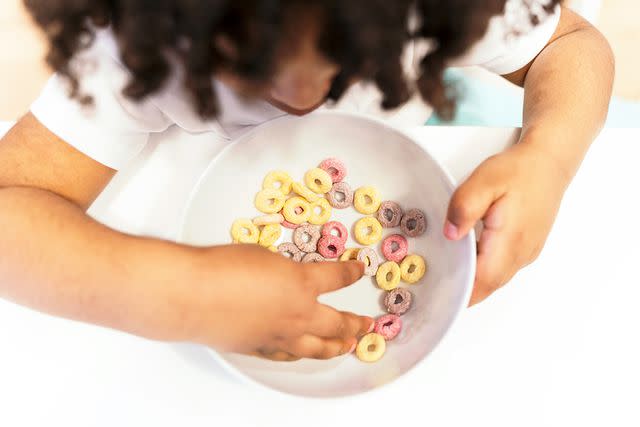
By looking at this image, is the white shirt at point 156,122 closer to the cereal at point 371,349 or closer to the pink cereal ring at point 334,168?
the pink cereal ring at point 334,168

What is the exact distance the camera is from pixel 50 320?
0.58 metres

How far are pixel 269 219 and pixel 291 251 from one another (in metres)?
0.04

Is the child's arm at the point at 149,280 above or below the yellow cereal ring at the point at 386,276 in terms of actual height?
below

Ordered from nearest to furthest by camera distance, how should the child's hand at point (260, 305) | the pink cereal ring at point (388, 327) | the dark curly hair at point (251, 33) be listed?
the dark curly hair at point (251, 33) → the child's hand at point (260, 305) → the pink cereal ring at point (388, 327)

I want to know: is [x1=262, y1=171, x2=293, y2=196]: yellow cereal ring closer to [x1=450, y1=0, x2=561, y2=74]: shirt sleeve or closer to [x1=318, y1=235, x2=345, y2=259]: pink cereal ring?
[x1=318, y1=235, x2=345, y2=259]: pink cereal ring

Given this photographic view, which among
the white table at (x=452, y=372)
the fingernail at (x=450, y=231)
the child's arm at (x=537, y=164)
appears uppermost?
the child's arm at (x=537, y=164)

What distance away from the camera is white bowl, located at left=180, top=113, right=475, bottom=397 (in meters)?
0.52

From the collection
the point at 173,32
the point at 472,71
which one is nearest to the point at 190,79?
the point at 173,32

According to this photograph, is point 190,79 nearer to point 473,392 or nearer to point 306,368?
point 306,368

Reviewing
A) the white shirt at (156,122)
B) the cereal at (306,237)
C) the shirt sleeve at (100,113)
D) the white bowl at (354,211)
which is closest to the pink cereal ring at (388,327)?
the white bowl at (354,211)

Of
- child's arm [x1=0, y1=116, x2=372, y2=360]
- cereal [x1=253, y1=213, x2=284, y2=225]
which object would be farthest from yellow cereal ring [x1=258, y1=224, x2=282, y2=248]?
child's arm [x1=0, y1=116, x2=372, y2=360]

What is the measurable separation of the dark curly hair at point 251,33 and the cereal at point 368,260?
0.23m

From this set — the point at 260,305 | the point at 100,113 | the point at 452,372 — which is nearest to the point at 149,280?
the point at 260,305

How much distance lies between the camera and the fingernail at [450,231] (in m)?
0.51
